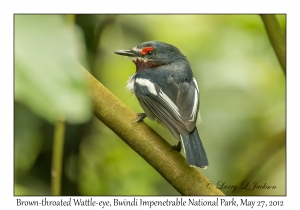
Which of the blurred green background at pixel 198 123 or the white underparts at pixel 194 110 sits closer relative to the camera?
the white underparts at pixel 194 110

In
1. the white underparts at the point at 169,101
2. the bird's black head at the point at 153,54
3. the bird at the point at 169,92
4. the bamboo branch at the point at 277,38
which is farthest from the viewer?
the bird's black head at the point at 153,54

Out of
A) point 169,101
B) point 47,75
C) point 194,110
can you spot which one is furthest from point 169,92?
point 47,75

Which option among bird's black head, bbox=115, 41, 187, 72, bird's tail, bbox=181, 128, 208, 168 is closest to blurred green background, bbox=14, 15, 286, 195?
bird's black head, bbox=115, 41, 187, 72

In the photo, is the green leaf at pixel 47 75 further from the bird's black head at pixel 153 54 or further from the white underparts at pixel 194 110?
the bird's black head at pixel 153 54

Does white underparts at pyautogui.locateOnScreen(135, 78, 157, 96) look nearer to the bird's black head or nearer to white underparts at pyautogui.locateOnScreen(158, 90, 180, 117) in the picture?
white underparts at pyautogui.locateOnScreen(158, 90, 180, 117)

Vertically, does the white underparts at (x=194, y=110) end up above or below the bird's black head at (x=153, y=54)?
below

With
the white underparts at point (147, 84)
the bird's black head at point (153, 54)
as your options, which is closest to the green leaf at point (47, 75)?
the white underparts at point (147, 84)

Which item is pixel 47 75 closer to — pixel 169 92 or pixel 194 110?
pixel 194 110
